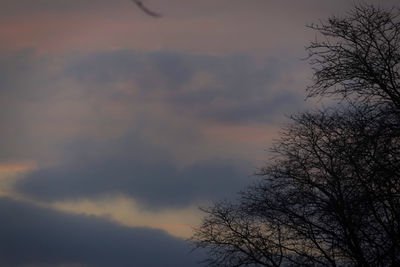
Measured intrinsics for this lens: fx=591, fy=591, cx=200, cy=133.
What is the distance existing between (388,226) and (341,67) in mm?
5043

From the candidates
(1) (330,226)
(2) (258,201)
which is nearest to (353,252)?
(1) (330,226)

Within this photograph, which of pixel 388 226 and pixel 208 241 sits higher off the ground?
pixel 208 241

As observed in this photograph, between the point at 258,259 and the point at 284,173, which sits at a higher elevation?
the point at 284,173

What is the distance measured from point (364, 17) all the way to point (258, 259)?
30.7 ft

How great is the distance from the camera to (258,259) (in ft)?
63.4

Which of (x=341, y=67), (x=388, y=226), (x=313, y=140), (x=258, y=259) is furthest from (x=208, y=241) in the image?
(x=341, y=67)

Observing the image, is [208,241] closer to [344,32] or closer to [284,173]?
[284,173]

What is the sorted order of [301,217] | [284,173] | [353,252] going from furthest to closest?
[284,173]
[301,217]
[353,252]

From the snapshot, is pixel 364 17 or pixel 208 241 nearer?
pixel 364 17

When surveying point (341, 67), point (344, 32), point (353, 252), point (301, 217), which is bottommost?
point (353, 252)

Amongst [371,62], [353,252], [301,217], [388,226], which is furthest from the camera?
[301,217]

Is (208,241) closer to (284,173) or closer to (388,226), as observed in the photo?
(284,173)

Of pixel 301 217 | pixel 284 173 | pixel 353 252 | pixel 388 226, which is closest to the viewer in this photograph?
pixel 388 226

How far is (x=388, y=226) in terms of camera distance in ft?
50.2
